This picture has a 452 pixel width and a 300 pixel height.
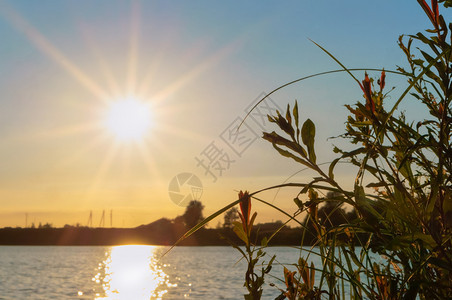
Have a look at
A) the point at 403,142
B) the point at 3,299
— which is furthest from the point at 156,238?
the point at 403,142

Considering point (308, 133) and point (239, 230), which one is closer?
point (308, 133)

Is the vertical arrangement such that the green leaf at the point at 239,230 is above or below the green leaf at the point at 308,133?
below

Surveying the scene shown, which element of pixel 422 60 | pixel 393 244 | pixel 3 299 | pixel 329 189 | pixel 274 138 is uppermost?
pixel 422 60

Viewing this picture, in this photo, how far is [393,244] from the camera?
1021mm

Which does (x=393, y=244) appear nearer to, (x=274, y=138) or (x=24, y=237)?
(x=274, y=138)

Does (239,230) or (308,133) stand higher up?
(308,133)

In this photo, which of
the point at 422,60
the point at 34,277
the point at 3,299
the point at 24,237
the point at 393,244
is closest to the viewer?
the point at 393,244

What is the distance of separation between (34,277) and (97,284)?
6.28 m

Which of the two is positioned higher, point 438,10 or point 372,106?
point 438,10

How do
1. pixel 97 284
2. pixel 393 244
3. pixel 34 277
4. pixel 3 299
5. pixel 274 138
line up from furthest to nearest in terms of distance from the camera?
1. pixel 34 277
2. pixel 97 284
3. pixel 3 299
4. pixel 274 138
5. pixel 393 244

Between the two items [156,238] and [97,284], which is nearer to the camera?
[97,284]

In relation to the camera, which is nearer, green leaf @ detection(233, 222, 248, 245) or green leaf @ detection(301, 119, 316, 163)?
green leaf @ detection(301, 119, 316, 163)

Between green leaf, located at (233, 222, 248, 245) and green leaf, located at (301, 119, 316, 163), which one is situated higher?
green leaf, located at (301, 119, 316, 163)

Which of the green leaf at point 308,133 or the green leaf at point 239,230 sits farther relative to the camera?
the green leaf at point 239,230
